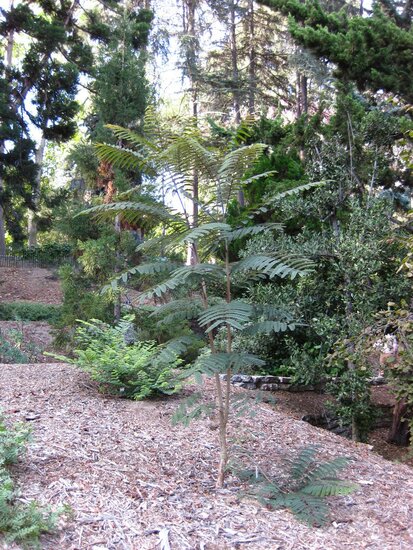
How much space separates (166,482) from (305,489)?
79 centimetres

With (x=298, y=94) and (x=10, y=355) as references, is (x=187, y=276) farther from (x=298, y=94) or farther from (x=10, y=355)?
(x=298, y=94)

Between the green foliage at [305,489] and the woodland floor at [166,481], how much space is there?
0.22 ft

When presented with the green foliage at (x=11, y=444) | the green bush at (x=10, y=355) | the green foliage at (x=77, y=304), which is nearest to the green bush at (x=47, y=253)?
the green foliage at (x=77, y=304)

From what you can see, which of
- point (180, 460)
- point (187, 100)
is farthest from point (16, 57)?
point (180, 460)

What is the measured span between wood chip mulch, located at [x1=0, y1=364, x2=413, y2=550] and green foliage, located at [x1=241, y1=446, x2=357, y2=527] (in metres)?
0.07

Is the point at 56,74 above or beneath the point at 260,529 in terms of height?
above

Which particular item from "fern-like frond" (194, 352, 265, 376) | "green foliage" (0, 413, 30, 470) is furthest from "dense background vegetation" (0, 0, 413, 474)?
"green foliage" (0, 413, 30, 470)

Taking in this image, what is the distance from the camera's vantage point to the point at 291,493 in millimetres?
2908

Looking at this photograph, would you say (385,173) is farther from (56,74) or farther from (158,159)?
(56,74)

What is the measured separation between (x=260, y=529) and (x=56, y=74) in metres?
14.6

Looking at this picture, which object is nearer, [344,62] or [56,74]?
[344,62]

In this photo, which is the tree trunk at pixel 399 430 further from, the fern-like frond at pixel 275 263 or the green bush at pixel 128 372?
the fern-like frond at pixel 275 263

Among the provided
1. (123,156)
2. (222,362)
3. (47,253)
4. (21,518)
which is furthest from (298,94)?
(21,518)

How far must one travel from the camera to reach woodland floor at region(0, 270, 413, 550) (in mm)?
2514
